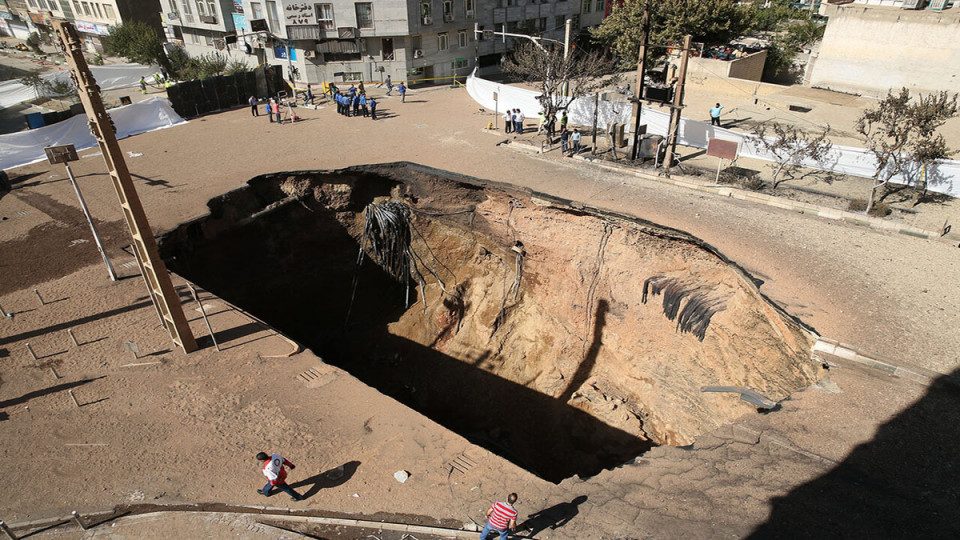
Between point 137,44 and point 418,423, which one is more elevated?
point 137,44

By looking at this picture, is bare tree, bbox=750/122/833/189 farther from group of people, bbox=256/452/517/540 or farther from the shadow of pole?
group of people, bbox=256/452/517/540

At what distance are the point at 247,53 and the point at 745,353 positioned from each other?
3887cm

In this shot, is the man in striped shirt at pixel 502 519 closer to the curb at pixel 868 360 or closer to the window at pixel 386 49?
the curb at pixel 868 360

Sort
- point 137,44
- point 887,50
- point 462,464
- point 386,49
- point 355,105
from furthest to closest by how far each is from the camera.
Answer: point 137,44, point 386,49, point 887,50, point 355,105, point 462,464

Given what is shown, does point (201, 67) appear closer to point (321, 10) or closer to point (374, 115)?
point (321, 10)

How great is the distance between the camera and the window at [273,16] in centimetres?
3425

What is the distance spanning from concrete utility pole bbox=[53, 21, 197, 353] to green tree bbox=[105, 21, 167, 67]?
36.6m

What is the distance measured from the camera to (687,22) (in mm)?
32562

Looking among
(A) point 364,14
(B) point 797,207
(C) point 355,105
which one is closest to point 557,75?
(C) point 355,105

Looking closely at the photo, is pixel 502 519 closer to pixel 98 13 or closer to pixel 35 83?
pixel 35 83

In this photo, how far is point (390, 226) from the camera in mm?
17922

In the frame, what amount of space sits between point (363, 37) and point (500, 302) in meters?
25.2

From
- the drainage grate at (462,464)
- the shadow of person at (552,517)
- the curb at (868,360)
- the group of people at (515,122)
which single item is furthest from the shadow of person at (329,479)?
the group of people at (515,122)

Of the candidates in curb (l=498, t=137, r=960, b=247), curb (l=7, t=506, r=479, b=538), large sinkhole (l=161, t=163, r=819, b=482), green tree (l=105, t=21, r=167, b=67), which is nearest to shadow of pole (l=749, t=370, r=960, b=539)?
large sinkhole (l=161, t=163, r=819, b=482)
